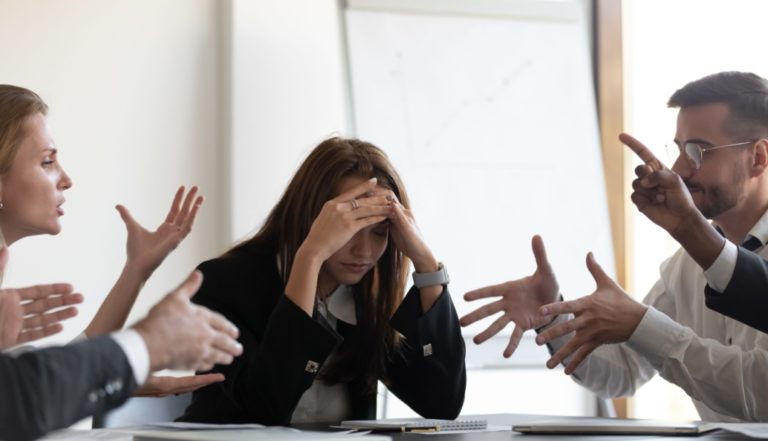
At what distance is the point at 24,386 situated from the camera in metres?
0.96

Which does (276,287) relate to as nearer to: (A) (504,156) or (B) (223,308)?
(B) (223,308)

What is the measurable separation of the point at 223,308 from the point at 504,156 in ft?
6.04

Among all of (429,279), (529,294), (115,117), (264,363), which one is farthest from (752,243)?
(115,117)

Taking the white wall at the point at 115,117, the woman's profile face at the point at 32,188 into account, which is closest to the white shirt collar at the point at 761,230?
the woman's profile face at the point at 32,188

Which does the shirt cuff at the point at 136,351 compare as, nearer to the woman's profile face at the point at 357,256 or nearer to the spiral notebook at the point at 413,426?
the spiral notebook at the point at 413,426

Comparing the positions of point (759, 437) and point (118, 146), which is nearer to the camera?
point (759, 437)

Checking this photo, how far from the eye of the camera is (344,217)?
195cm

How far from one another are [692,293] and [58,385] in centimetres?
181

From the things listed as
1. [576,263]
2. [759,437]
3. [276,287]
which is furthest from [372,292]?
[576,263]

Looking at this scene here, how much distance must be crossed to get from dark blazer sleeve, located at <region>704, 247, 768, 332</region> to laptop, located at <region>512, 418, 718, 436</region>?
1.02ft

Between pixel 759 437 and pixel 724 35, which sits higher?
pixel 724 35

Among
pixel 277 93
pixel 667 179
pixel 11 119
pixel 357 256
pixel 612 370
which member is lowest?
pixel 612 370

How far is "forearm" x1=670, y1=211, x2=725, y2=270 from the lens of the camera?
1.78m

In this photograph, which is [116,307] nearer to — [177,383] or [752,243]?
[177,383]
